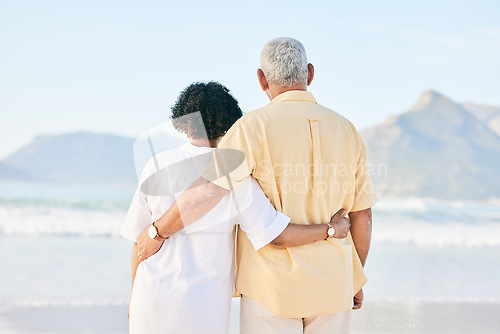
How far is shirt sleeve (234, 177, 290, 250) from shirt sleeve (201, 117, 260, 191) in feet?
0.15

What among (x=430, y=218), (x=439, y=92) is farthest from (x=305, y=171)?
(x=439, y=92)

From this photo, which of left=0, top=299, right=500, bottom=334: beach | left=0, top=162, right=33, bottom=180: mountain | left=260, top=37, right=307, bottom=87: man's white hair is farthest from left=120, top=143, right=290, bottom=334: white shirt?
left=0, top=162, right=33, bottom=180: mountain

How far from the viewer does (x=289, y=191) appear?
1.69 metres

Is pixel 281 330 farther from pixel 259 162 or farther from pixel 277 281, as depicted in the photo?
pixel 259 162

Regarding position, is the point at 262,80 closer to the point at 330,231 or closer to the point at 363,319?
the point at 330,231

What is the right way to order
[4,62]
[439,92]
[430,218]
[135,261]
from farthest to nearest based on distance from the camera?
[439,92] < [4,62] < [430,218] < [135,261]

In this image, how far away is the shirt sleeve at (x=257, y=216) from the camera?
1.65m

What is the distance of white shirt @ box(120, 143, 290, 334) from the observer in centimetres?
176

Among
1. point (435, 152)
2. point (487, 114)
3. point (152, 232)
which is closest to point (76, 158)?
point (435, 152)

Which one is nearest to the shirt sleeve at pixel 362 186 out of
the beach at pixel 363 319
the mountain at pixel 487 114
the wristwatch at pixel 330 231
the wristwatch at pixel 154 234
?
the wristwatch at pixel 330 231

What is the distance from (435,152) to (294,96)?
24.4 meters

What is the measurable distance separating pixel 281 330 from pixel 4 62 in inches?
1019

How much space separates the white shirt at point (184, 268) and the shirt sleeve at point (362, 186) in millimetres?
402

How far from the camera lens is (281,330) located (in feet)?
5.63
